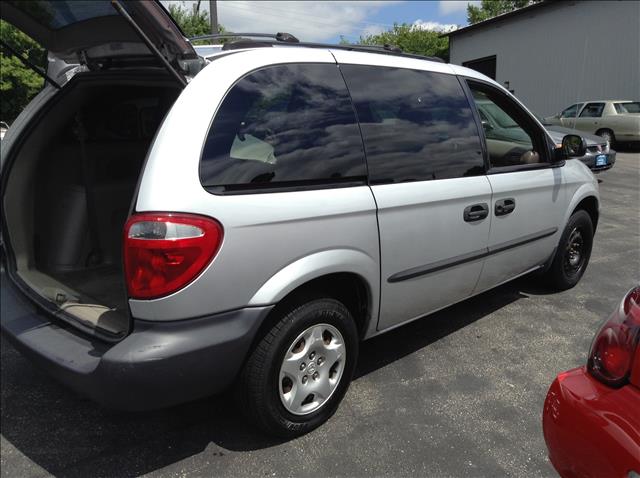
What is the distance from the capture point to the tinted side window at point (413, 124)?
260 centimetres

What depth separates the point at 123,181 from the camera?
3.52m

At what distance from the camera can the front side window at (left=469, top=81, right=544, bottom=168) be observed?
11.5 feet

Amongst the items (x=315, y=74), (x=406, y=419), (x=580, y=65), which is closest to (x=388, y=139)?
(x=315, y=74)

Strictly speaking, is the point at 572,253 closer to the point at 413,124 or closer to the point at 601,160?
the point at 413,124

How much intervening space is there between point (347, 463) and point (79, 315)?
56.1 inches

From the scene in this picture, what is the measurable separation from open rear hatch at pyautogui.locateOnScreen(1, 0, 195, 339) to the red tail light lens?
1.36 ft

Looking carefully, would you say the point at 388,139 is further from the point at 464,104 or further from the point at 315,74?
the point at 464,104

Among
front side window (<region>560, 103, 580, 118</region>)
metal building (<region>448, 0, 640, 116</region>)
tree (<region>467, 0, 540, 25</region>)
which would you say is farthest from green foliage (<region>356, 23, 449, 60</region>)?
front side window (<region>560, 103, 580, 118</region>)

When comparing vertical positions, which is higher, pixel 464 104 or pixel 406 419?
pixel 464 104

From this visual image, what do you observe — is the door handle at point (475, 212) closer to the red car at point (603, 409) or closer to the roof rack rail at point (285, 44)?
the roof rack rail at point (285, 44)

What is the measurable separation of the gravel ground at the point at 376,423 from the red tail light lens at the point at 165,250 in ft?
3.01

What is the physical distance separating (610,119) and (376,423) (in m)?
16.1

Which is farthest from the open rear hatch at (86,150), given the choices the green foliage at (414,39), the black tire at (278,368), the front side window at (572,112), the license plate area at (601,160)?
the green foliage at (414,39)

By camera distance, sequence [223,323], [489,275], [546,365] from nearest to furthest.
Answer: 1. [223,323]
2. [546,365]
3. [489,275]
